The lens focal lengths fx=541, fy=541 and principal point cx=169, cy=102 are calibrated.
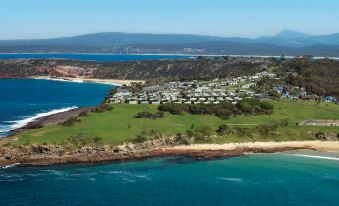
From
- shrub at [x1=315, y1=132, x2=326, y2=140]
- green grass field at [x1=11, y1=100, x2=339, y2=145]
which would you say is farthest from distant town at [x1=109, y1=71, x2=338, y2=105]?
shrub at [x1=315, y1=132, x2=326, y2=140]

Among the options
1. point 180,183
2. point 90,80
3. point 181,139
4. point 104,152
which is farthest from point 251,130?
point 90,80

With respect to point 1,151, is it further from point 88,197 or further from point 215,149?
point 215,149

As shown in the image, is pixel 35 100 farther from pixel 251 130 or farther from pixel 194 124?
pixel 251 130

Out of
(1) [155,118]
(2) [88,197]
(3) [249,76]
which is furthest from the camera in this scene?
(3) [249,76]

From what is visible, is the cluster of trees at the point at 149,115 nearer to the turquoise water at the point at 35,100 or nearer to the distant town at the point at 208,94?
the distant town at the point at 208,94

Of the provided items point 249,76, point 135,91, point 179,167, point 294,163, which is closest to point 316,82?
point 249,76

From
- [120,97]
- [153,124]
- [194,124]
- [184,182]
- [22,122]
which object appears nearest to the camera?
[184,182]
